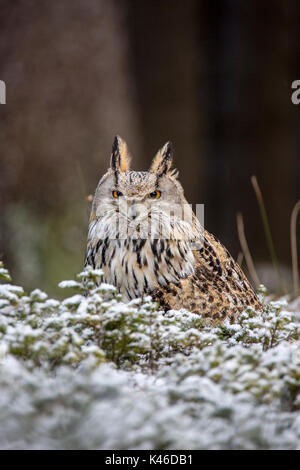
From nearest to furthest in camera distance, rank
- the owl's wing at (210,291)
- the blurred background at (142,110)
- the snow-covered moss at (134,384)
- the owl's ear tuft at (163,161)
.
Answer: the snow-covered moss at (134,384) < the owl's wing at (210,291) < the owl's ear tuft at (163,161) < the blurred background at (142,110)

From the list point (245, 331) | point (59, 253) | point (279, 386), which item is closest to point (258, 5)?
point (59, 253)

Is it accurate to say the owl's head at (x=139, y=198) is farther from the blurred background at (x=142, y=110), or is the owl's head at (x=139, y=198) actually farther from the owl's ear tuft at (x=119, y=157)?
the blurred background at (x=142, y=110)

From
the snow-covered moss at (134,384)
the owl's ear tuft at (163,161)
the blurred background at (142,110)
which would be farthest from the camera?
the blurred background at (142,110)

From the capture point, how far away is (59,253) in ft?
14.8

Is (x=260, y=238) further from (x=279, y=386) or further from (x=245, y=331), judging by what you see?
(x=279, y=386)

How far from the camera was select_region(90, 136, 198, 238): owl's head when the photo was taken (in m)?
2.20

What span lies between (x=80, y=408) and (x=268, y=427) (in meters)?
0.47

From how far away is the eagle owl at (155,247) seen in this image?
7.23ft

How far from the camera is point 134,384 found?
1.55 metres

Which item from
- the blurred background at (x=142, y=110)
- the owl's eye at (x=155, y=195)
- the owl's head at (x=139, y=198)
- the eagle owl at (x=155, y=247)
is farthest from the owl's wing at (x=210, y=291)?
the blurred background at (x=142, y=110)

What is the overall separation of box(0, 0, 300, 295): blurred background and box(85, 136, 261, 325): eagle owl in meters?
2.03

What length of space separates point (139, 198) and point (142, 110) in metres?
3.97

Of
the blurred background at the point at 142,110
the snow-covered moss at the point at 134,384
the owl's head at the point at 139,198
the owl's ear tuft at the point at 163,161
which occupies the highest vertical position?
the blurred background at the point at 142,110

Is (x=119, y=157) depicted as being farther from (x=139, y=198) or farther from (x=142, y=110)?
(x=142, y=110)
